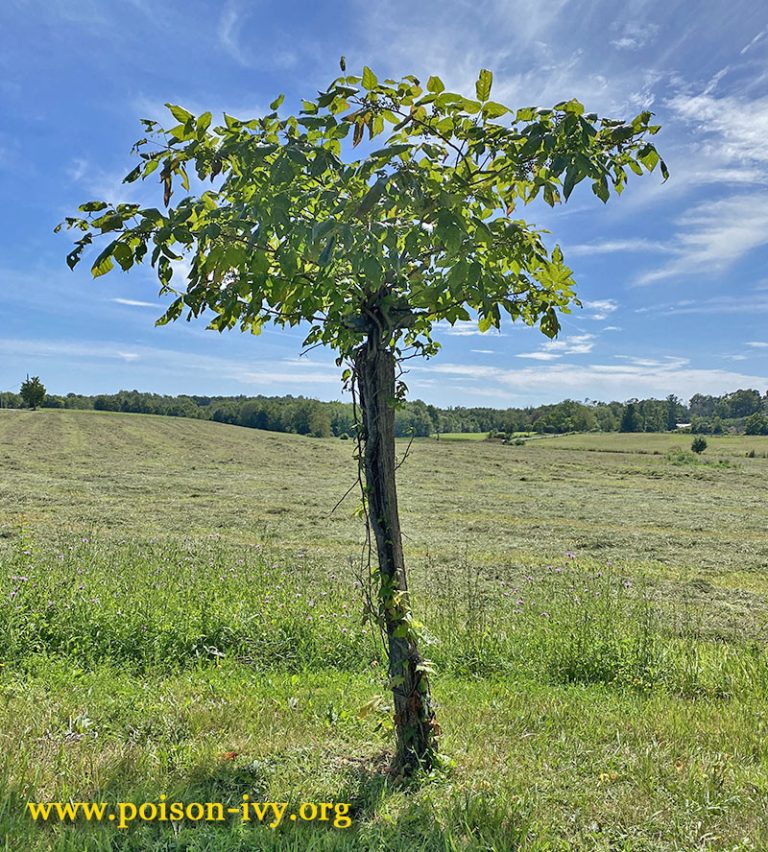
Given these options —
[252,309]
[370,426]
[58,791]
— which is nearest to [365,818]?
[58,791]

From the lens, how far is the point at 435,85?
2270mm

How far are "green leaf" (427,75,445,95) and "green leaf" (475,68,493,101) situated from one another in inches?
5.7

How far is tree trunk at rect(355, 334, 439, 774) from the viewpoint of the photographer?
9.91 feet

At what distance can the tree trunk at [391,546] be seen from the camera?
9.91ft

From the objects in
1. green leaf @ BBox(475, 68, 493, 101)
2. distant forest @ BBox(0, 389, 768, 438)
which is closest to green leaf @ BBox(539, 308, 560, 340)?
green leaf @ BBox(475, 68, 493, 101)

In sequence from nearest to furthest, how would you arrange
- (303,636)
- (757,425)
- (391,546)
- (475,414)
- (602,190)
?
(602,190)
(391,546)
(303,636)
(757,425)
(475,414)

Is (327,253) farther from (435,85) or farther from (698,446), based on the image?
(698,446)

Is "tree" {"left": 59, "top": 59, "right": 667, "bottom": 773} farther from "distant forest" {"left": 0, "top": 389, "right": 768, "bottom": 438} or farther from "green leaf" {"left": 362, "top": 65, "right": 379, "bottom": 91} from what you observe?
"distant forest" {"left": 0, "top": 389, "right": 768, "bottom": 438}

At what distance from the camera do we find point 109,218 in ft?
7.55

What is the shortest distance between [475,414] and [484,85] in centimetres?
9505

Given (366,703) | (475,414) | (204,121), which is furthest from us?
(475,414)

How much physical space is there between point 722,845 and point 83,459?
3320cm

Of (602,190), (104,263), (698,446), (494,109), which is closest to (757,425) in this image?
(698,446)

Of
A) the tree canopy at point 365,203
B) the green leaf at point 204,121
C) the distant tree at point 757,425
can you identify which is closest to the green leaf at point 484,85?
the tree canopy at point 365,203
